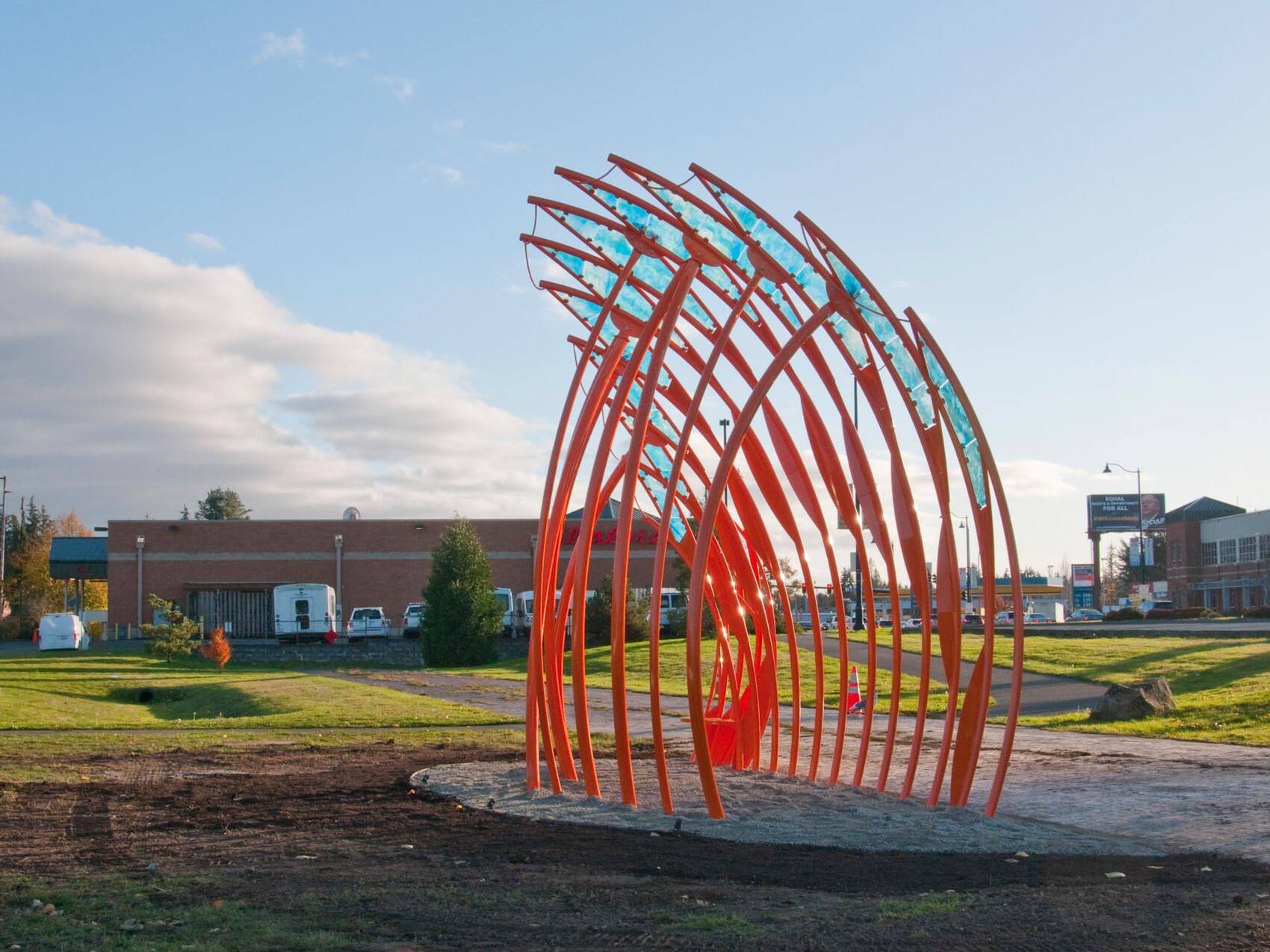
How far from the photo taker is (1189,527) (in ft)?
271

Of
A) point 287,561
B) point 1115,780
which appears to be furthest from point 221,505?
point 1115,780

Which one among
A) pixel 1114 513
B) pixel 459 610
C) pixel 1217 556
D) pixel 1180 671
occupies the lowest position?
pixel 1180 671

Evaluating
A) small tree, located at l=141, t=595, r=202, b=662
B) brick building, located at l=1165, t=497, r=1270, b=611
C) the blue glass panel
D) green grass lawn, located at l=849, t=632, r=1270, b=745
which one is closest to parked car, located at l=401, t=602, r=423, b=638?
small tree, located at l=141, t=595, r=202, b=662

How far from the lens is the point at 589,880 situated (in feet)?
23.2

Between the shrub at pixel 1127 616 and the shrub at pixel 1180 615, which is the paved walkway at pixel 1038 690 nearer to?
the shrub at pixel 1127 616

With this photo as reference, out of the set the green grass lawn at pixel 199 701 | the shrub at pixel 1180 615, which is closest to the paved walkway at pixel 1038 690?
the green grass lawn at pixel 199 701

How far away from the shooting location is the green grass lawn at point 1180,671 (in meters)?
17.7

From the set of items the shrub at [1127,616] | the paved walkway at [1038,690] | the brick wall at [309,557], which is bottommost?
the paved walkway at [1038,690]

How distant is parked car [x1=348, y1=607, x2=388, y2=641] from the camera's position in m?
47.1

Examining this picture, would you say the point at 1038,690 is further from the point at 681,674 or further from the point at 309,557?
the point at 309,557

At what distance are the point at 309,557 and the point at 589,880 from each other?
47439 millimetres

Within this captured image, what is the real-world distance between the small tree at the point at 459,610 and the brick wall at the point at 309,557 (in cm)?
1181

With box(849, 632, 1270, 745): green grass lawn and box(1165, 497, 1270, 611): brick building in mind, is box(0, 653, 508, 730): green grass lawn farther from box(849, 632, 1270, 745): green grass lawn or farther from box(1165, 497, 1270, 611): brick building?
box(1165, 497, 1270, 611): brick building

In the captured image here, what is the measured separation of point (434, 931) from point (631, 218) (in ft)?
21.4
